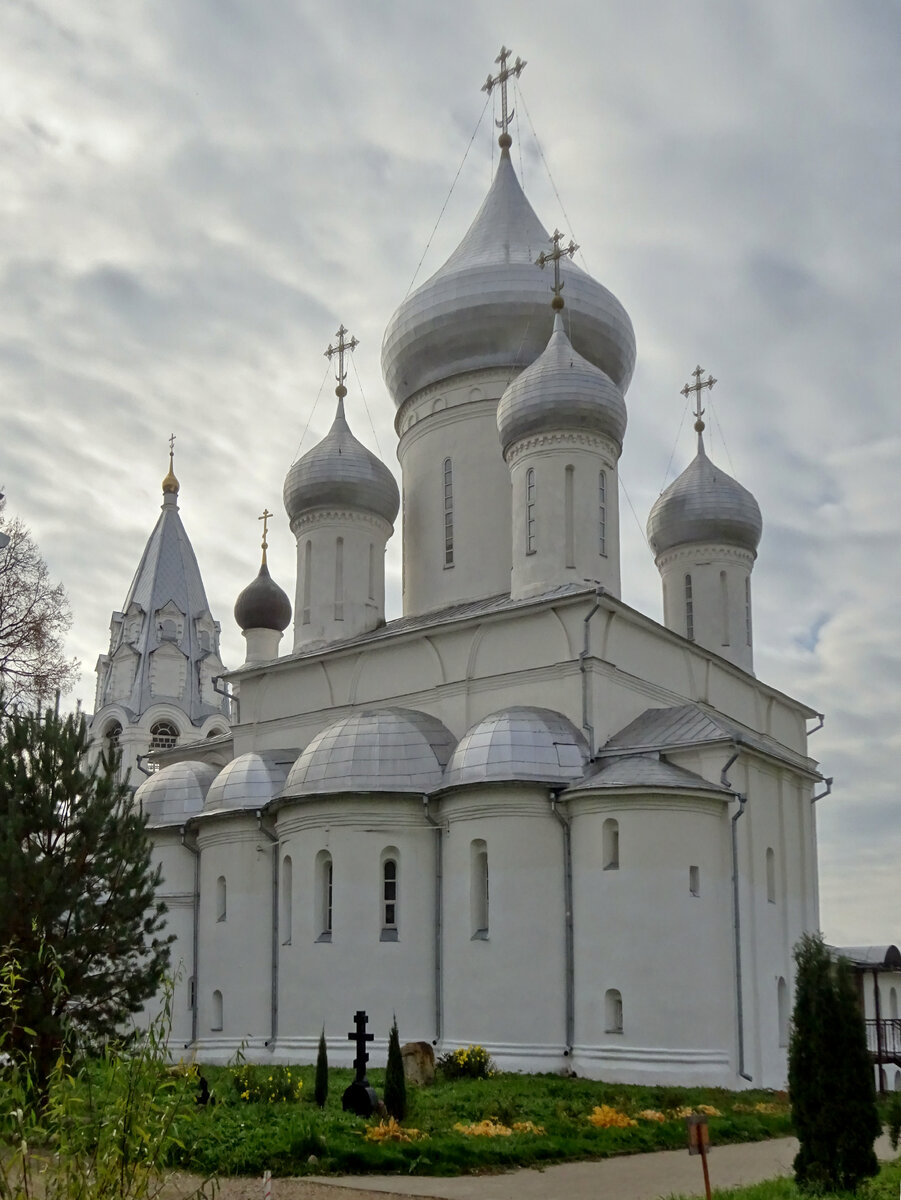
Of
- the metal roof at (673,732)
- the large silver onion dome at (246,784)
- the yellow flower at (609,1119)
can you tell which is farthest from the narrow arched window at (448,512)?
the yellow flower at (609,1119)

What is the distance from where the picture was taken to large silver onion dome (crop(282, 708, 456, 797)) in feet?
57.5

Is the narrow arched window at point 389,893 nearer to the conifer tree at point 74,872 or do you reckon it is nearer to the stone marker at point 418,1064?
the stone marker at point 418,1064

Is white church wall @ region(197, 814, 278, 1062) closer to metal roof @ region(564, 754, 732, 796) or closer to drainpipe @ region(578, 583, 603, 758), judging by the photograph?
drainpipe @ region(578, 583, 603, 758)

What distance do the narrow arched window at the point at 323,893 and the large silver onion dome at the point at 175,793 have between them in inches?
155

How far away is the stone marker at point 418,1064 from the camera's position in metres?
13.9

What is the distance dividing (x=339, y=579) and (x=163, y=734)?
1683 centimetres

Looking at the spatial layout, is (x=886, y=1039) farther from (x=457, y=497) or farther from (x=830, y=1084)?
(x=830, y=1084)

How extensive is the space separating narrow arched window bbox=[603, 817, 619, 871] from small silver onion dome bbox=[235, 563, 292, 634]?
1157cm

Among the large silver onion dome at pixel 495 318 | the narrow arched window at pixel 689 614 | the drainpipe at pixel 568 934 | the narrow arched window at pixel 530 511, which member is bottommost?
the drainpipe at pixel 568 934

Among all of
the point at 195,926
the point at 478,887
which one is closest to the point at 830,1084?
the point at 478,887

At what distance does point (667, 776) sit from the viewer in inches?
649

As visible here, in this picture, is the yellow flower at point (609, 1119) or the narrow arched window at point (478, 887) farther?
the narrow arched window at point (478, 887)

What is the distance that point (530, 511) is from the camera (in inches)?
773

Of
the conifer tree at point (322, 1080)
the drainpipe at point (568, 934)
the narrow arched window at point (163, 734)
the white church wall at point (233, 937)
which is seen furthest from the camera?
the narrow arched window at point (163, 734)
